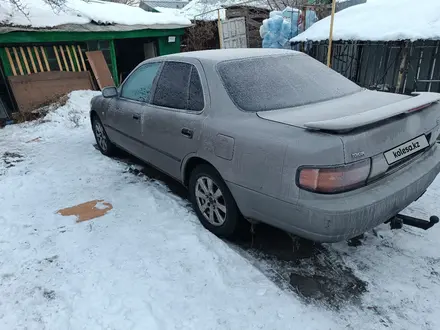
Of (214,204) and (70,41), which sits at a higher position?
(70,41)

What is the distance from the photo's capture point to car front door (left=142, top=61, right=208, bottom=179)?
10.1 feet

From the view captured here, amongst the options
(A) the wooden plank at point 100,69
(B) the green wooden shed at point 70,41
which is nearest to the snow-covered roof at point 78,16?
(B) the green wooden shed at point 70,41

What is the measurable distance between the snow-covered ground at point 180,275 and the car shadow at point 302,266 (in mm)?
12

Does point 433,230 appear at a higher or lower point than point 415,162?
lower

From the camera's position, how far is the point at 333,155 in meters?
2.06

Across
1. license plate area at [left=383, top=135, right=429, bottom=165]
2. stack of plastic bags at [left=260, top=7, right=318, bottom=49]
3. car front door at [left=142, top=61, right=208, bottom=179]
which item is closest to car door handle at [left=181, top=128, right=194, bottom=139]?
car front door at [left=142, top=61, right=208, bottom=179]

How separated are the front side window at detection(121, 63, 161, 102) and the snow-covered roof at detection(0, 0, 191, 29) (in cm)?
591

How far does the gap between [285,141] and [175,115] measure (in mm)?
1433

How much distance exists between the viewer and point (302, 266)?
2729 millimetres

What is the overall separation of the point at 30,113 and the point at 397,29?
9.11 m

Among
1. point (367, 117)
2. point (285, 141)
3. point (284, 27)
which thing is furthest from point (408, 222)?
point (284, 27)

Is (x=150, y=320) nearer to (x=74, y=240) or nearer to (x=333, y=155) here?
(x=74, y=240)

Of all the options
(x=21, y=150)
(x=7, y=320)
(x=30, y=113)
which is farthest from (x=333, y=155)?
(x=30, y=113)

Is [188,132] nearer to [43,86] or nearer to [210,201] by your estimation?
[210,201]
